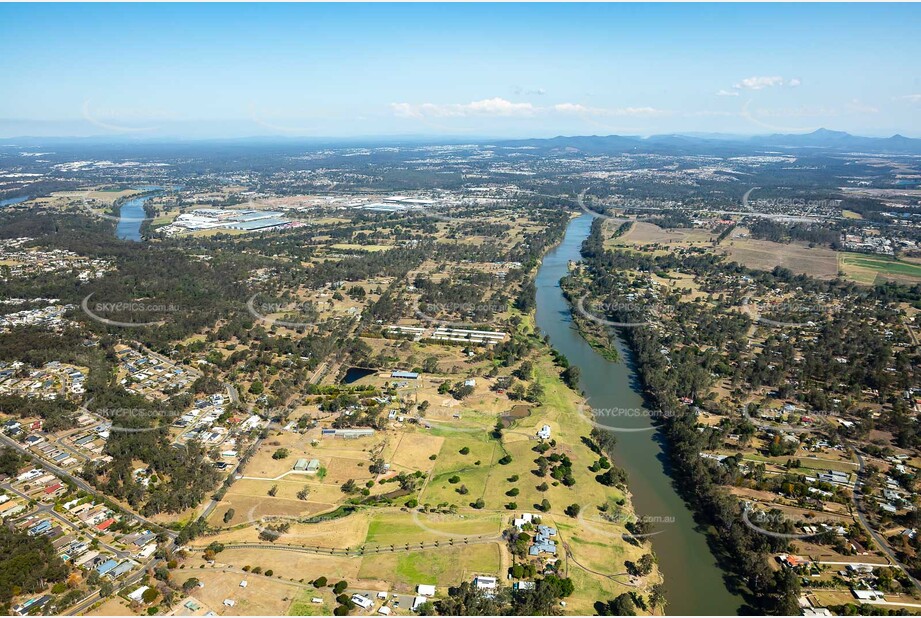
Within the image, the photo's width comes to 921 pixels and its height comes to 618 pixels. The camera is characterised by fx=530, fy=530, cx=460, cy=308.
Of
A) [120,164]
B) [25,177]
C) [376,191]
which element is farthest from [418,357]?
[120,164]

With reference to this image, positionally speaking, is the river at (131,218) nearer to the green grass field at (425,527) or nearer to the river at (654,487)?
the river at (654,487)

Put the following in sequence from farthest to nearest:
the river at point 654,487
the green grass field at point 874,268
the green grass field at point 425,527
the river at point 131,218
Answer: the river at point 131,218 < the green grass field at point 874,268 < the green grass field at point 425,527 < the river at point 654,487

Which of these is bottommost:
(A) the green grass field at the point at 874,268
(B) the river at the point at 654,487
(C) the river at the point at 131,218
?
(B) the river at the point at 654,487

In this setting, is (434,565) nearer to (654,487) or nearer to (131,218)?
(654,487)

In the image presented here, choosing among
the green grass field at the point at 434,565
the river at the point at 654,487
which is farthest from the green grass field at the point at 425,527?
the river at the point at 654,487

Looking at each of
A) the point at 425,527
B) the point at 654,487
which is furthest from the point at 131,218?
the point at 654,487

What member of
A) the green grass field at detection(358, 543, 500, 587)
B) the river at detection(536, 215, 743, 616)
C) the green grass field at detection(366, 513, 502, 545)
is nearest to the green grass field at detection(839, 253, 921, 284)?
the river at detection(536, 215, 743, 616)

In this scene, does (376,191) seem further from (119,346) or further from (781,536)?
(781,536)

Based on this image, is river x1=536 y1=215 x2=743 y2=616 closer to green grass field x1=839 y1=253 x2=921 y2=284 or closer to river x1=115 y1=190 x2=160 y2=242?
green grass field x1=839 y1=253 x2=921 y2=284

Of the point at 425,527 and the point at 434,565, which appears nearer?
the point at 434,565
